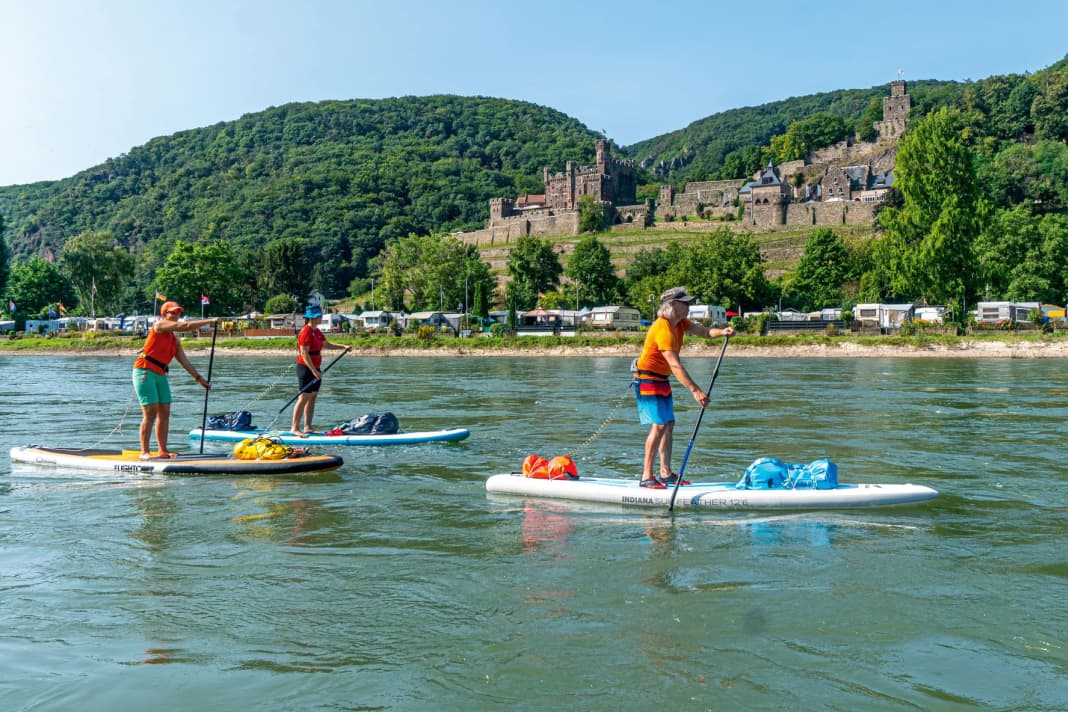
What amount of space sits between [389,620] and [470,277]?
3781 inches

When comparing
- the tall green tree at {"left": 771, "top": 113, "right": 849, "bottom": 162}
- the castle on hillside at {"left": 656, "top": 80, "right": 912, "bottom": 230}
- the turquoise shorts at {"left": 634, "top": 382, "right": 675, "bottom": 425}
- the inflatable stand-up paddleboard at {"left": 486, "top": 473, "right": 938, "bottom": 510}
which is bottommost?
the inflatable stand-up paddleboard at {"left": 486, "top": 473, "right": 938, "bottom": 510}

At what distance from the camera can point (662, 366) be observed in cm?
981

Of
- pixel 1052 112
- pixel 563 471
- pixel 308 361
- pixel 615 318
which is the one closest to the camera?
pixel 563 471

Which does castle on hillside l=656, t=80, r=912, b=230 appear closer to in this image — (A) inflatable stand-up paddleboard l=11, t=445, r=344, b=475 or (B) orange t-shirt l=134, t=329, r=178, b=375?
(A) inflatable stand-up paddleboard l=11, t=445, r=344, b=475

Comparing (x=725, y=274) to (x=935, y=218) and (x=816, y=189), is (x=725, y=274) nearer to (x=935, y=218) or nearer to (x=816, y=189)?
(x=935, y=218)

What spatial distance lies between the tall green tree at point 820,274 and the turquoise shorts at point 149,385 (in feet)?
270

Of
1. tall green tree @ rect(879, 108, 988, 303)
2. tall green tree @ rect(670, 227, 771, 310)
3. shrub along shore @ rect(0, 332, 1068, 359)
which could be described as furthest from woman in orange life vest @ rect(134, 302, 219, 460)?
tall green tree @ rect(670, 227, 771, 310)

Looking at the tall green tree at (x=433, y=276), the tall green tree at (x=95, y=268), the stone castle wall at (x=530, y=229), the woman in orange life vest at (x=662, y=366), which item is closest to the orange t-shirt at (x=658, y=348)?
the woman in orange life vest at (x=662, y=366)

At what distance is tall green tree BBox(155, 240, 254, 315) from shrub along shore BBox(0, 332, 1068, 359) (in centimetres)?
1823

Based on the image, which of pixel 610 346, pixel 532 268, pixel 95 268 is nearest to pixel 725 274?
pixel 610 346

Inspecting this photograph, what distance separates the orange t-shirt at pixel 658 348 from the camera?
9.66m

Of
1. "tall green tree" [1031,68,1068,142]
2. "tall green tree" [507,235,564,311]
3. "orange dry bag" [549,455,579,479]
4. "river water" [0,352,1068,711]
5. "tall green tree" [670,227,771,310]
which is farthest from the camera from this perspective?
"tall green tree" [1031,68,1068,142]

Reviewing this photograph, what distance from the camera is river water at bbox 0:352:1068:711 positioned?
5.20 meters

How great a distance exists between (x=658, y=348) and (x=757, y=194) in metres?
129
